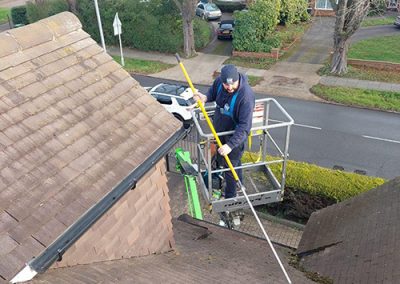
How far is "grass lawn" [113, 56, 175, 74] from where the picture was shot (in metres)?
26.0

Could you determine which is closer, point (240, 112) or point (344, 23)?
point (240, 112)

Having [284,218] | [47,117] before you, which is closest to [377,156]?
[284,218]

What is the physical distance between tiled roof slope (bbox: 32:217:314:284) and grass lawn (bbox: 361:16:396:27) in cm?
2770

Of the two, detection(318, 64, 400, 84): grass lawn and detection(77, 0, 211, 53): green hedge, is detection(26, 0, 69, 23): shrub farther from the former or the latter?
detection(318, 64, 400, 84): grass lawn

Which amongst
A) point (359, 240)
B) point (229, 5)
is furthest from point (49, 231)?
point (229, 5)

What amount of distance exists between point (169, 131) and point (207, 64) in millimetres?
20157

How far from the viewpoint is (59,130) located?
574cm

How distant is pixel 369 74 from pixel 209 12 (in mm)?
14693

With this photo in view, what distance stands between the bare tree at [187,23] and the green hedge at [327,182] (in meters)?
15.4

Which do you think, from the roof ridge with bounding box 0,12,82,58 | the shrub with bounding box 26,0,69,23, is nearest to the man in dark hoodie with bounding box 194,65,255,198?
the roof ridge with bounding box 0,12,82,58

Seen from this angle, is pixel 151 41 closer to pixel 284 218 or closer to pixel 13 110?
pixel 284 218

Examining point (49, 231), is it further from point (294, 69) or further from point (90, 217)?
point (294, 69)

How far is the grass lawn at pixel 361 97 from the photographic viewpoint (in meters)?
20.5

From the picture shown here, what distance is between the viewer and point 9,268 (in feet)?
13.6
